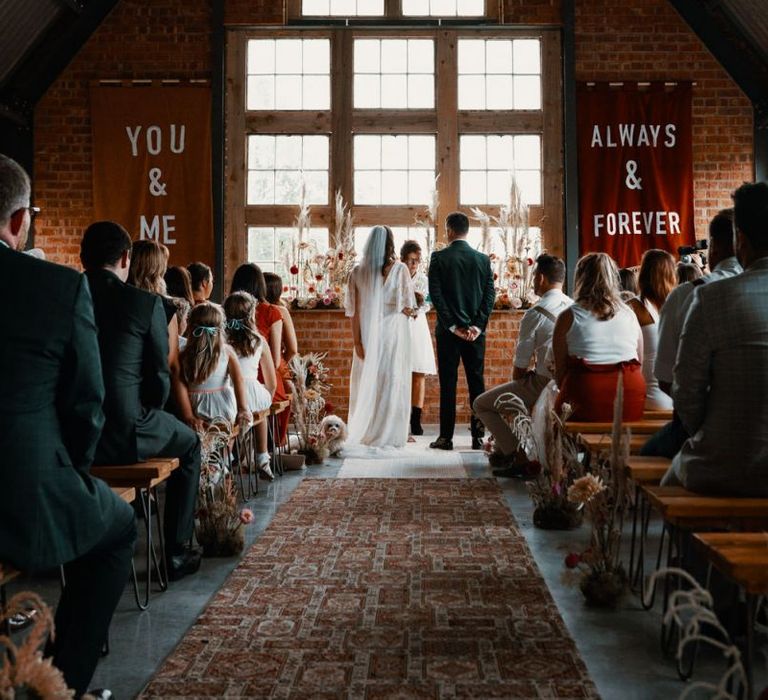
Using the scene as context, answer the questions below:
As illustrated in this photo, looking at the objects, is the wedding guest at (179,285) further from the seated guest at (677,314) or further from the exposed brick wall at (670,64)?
the exposed brick wall at (670,64)

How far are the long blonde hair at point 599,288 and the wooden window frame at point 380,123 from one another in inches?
210

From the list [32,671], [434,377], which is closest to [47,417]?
[32,671]

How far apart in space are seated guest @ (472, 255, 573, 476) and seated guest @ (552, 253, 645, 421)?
2.57ft

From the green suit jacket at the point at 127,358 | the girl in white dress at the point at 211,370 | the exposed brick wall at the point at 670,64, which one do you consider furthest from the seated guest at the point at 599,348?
the exposed brick wall at the point at 670,64

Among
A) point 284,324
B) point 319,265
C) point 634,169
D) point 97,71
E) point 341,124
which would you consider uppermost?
point 97,71

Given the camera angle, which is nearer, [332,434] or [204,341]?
[204,341]

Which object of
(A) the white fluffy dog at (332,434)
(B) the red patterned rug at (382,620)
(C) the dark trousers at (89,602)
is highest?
(C) the dark trousers at (89,602)

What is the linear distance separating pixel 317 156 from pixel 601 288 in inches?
231

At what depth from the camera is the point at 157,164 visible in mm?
9578

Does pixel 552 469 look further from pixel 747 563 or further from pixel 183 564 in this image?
pixel 747 563

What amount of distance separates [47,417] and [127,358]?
1135 millimetres

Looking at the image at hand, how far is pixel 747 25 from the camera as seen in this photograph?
8992mm

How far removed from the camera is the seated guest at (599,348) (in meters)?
4.37

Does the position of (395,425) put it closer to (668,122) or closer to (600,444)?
(600,444)
